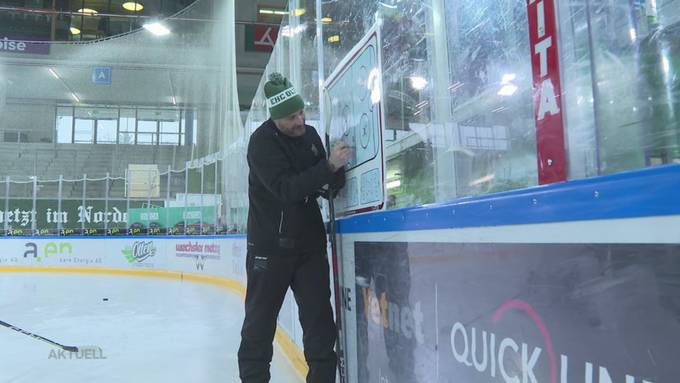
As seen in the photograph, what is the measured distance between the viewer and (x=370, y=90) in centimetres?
146

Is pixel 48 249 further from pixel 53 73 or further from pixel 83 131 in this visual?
pixel 53 73

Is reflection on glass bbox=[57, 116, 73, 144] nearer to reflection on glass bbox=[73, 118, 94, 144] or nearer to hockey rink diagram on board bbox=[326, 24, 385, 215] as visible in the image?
reflection on glass bbox=[73, 118, 94, 144]

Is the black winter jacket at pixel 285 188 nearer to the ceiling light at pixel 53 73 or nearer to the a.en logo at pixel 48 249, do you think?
the a.en logo at pixel 48 249

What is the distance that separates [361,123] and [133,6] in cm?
1083

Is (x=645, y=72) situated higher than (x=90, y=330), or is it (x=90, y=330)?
(x=645, y=72)

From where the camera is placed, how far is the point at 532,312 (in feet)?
2.41

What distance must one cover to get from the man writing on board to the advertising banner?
0.31 m

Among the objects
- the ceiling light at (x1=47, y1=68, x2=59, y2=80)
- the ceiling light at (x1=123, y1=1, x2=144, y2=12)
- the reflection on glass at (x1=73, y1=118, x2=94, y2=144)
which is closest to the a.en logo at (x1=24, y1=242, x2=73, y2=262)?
the reflection on glass at (x1=73, y1=118, x2=94, y2=144)

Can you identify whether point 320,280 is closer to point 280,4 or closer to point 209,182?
point 209,182

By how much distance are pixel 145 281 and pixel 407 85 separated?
646cm

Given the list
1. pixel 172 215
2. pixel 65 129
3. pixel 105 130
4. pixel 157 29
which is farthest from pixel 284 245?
pixel 65 129

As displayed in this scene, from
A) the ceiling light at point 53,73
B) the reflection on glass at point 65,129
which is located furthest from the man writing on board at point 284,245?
the reflection on glass at point 65,129

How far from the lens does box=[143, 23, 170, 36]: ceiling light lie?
25.7ft

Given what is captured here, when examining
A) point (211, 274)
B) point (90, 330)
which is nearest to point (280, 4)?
point (211, 274)
